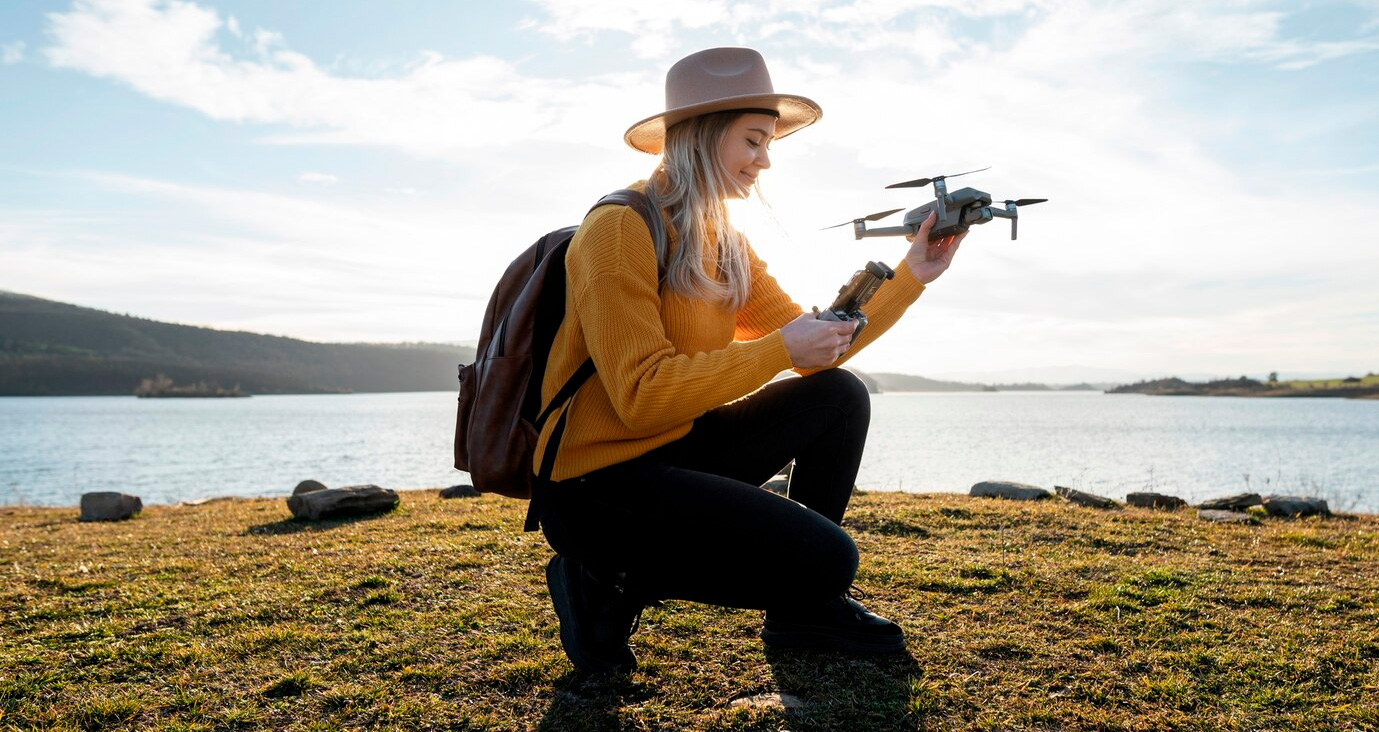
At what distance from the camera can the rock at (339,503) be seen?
24.1 feet

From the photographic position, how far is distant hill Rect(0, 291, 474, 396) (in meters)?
102

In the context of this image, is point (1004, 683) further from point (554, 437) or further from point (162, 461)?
point (162, 461)

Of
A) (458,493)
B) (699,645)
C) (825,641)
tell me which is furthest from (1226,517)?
(458,493)

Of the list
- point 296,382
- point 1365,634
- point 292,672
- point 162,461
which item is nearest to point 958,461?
point 1365,634

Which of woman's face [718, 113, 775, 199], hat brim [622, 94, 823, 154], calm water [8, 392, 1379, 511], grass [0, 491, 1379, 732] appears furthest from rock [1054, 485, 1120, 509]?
woman's face [718, 113, 775, 199]

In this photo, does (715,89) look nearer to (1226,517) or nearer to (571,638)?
(571,638)

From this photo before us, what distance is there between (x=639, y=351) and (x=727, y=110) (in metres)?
1.00

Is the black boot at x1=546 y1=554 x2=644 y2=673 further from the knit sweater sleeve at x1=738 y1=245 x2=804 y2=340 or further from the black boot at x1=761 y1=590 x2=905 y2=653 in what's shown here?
the knit sweater sleeve at x1=738 y1=245 x2=804 y2=340

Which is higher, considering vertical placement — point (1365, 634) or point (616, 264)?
point (616, 264)

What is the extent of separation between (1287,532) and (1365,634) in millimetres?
3298

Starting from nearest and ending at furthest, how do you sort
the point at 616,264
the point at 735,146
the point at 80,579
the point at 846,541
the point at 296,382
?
1. the point at 616,264
2. the point at 846,541
3. the point at 735,146
4. the point at 80,579
5. the point at 296,382

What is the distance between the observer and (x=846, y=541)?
9.00 feet

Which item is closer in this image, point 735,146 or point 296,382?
point 735,146

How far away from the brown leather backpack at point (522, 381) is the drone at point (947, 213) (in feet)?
2.75
